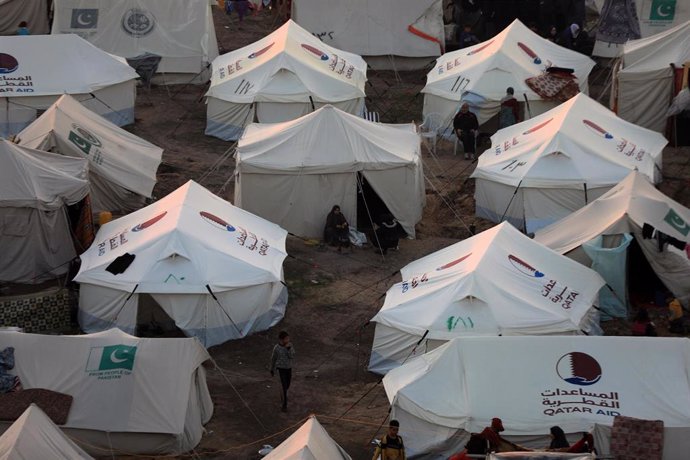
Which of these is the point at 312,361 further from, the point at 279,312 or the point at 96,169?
the point at 96,169

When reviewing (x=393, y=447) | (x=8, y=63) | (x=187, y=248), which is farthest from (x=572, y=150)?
(x=393, y=447)

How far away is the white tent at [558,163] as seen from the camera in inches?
1134

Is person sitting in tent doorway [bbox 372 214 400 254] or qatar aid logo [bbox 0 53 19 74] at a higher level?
person sitting in tent doorway [bbox 372 214 400 254]

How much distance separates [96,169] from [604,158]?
30.7 feet

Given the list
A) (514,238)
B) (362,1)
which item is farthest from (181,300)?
(362,1)

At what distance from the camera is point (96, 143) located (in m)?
29.2

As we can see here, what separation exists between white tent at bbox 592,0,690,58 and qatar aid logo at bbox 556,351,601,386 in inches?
708

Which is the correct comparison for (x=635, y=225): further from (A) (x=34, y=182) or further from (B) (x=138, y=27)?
(B) (x=138, y=27)

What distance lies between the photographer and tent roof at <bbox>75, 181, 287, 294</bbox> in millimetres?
24266

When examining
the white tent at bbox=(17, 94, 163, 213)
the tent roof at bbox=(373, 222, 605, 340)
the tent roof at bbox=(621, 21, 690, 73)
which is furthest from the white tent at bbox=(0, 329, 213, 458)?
the tent roof at bbox=(621, 21, 690, 73)

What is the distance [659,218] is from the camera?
1017 inches

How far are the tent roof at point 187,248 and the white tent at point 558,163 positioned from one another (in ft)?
16.2

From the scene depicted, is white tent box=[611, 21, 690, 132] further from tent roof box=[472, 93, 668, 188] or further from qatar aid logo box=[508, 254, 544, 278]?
qatar aid logo box=[508, 254, 544, 278]

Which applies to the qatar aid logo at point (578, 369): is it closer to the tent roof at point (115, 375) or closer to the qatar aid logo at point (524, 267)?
the qatar aid logo at point (524, 267)
